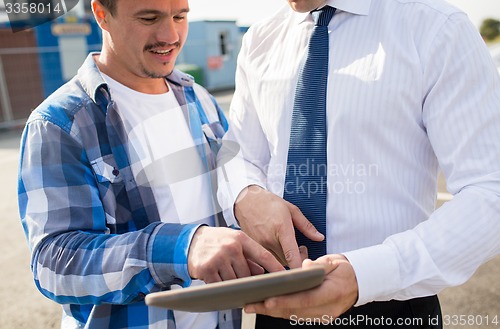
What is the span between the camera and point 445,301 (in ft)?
10.5

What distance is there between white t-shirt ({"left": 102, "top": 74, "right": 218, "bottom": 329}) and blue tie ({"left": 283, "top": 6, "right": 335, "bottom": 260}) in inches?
19.4

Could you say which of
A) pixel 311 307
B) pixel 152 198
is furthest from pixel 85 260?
pixel 311 307

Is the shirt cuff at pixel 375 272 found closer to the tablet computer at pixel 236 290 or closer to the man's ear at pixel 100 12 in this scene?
the tablet computer at pixel 236 290

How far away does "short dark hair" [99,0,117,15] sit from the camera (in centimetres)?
169

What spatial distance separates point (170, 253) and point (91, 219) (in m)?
0.31

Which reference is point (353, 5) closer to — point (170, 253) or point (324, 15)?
point (324, 15)

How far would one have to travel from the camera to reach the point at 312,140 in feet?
4.37

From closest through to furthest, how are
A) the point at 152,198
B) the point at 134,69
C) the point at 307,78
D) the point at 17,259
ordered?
the point at 307,78 → the point at 152,198 → the point at 134,69 → the point at 17,259

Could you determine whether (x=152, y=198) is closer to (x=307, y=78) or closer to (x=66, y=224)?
(x=66, y=224)

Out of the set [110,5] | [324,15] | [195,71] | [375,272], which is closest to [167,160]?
[110,5]

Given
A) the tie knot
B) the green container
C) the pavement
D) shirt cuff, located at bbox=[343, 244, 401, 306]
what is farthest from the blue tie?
the green container

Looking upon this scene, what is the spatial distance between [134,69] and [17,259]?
3003mm

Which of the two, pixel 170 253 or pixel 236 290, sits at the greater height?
pixel 236 290

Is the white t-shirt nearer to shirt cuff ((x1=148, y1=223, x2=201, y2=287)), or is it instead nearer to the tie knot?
shirt cuff ((x1=148, y1=223, x2=201, y2=287))
